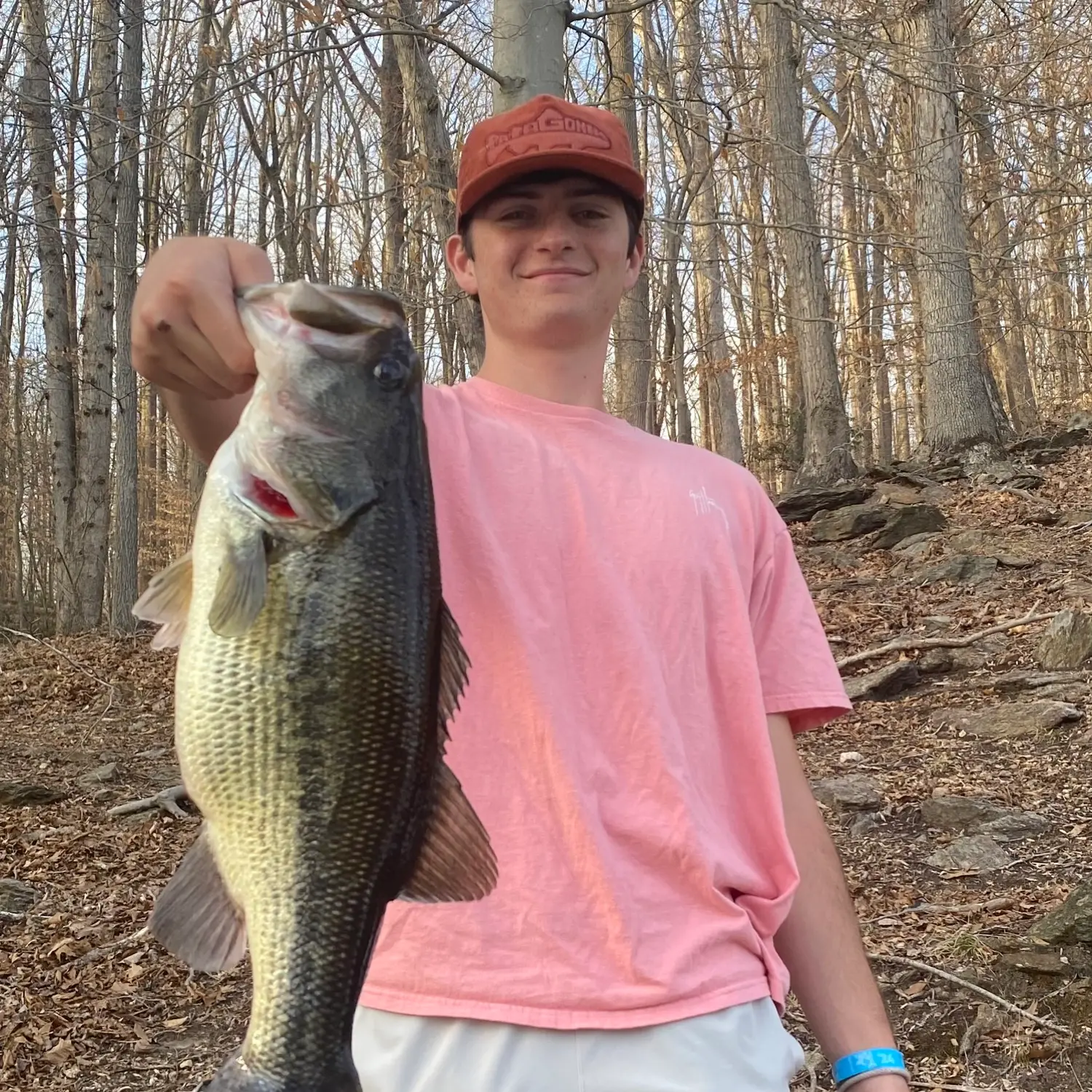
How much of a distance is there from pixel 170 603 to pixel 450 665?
48 centimetres

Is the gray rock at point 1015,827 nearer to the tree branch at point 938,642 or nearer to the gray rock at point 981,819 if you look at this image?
the gray rock at point 981,819

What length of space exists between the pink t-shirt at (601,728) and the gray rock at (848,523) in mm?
9705

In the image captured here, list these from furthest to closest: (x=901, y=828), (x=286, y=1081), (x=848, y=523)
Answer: (x=848, y=523), (x=901, y=828), (x=286, y=1081)

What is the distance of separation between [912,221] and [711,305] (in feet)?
29.3

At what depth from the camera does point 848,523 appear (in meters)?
11.5

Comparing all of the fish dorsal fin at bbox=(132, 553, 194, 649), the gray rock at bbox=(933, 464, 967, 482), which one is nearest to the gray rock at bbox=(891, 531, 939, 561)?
the gray rock at bbox=(933, 464, 967, 482)

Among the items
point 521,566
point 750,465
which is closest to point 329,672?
point 521,566

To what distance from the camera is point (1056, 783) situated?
5.49 m

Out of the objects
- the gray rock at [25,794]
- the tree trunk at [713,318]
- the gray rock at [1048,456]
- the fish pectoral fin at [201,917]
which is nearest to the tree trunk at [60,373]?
the gray rock at [25,794]

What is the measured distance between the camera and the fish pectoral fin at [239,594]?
4.81 ft

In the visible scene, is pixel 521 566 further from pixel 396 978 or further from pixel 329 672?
pixel 396 978

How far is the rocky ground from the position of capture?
3793 mm

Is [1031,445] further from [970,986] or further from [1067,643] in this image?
[970,986]

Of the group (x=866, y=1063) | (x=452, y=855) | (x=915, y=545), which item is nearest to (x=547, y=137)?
(x=452, y=855)
